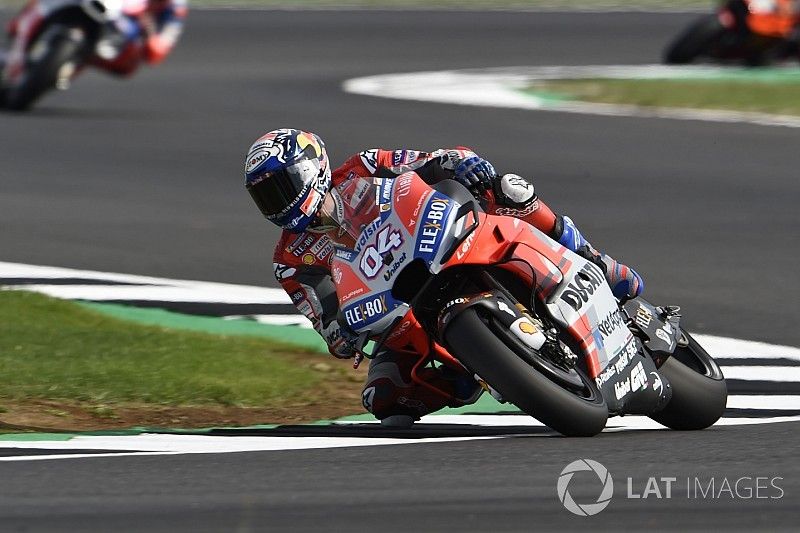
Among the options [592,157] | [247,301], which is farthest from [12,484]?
[592,157]

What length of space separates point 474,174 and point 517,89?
13.7m

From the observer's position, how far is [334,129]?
1748 cm

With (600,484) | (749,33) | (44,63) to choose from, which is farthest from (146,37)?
(600,484)

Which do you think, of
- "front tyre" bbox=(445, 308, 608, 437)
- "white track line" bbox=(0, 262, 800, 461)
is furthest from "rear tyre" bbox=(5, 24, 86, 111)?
"front tyre" bbox=(445, 308, 608, 437)

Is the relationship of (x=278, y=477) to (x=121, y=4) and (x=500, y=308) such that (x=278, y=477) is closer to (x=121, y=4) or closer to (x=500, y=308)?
(x=500, y=308)

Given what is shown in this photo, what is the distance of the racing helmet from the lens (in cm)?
679

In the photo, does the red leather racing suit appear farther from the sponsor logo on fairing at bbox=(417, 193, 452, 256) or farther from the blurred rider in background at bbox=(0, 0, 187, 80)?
the blurred rider in background at bbox=(0, 0, 187, 80)

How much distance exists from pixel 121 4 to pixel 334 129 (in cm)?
338

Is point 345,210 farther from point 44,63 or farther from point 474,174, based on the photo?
point 44,63

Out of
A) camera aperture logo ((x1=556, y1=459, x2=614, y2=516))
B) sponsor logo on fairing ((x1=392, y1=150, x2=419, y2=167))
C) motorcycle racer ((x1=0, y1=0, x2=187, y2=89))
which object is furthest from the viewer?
motorcycle racer ((x1=0, y1=0, x2=187, y2=89))

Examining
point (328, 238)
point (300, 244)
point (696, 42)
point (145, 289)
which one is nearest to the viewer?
point (328, 238)

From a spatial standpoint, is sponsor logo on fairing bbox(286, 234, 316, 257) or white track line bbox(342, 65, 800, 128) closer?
sponsor logo on fairing bbox(286, 234, 316, 257)

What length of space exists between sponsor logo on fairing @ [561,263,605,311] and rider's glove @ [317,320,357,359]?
2.83ft

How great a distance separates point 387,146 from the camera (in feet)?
53.5
